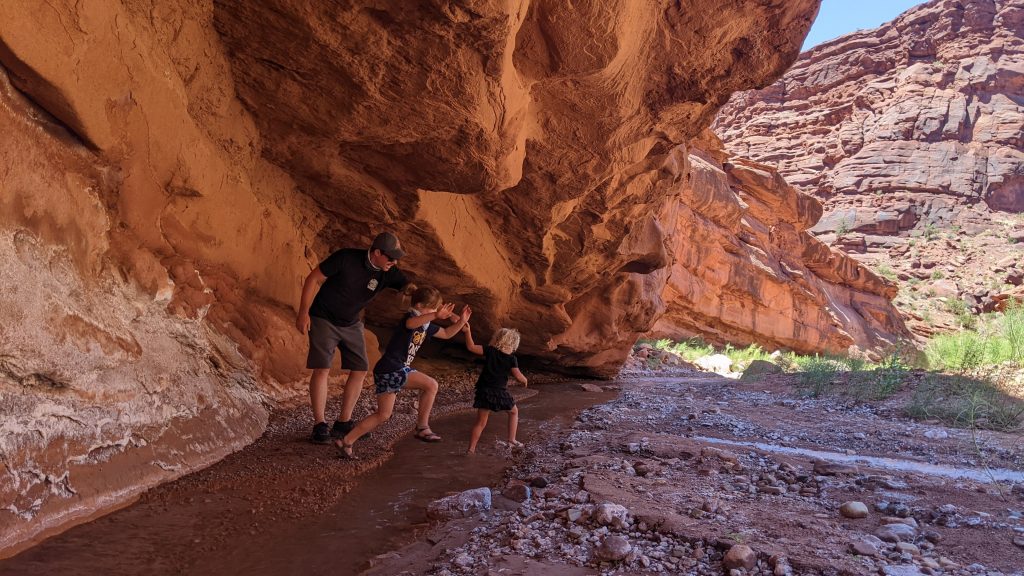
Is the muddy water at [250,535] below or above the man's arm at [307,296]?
below

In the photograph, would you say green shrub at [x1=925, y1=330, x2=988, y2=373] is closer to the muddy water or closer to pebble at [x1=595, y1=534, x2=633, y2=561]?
the muddy water

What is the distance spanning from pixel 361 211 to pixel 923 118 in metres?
46.8

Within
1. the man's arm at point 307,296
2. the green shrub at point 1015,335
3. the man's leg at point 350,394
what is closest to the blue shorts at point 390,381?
the man's leg at point 350,394

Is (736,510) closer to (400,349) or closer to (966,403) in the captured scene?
(400,349)

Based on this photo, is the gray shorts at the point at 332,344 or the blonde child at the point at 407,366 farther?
the gray shorts at the point at 332,344

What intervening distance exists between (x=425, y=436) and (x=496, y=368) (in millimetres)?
730

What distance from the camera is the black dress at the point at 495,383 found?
4293 millimetres

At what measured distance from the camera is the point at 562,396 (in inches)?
320

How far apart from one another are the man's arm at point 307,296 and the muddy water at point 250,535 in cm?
96

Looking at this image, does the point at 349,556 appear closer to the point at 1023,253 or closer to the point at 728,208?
the point at 728,208

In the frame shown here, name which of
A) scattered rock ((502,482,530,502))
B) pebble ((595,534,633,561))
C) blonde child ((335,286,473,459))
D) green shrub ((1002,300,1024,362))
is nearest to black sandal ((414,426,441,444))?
blonde child ((335,286,473,459))

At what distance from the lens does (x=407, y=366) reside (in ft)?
13.6

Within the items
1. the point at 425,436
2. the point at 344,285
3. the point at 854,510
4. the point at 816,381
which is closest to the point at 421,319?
the point at 344,285

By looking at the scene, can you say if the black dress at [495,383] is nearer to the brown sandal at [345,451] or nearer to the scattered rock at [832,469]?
the brown sandal at [345,451]
